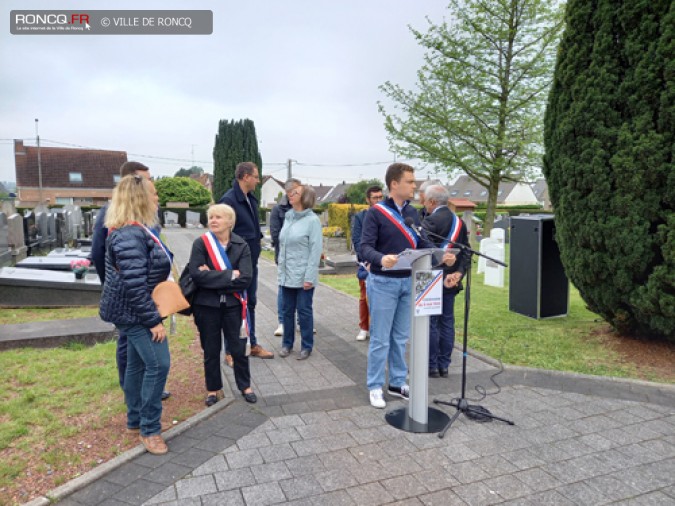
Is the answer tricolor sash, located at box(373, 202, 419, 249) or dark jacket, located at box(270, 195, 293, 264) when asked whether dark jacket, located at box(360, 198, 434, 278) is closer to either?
tricolor sash, located at box(373, 202, 419, 249)

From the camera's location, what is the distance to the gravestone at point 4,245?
32.4ft

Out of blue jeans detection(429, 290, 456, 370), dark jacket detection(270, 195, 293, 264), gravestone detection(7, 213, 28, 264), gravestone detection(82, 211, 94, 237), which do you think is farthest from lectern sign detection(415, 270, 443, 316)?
gravestone detection(82, 211, 94, 237)

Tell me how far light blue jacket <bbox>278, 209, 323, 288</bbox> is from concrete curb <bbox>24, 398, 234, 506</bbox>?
186 cm

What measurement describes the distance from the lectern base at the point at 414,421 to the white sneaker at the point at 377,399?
4.6 inches

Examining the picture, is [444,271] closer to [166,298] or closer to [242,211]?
[242,211]

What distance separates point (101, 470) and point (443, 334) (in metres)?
3.24

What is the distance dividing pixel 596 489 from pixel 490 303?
6.19 meters

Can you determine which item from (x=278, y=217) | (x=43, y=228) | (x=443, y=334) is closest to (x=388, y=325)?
(x=443, y=334)

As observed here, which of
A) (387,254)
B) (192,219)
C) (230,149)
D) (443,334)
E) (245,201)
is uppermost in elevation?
(230,149)

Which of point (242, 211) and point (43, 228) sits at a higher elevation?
point (242, 211)

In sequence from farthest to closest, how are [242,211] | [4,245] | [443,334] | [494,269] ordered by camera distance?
[494,269] < [4,245] < [242,211] < [443,334]

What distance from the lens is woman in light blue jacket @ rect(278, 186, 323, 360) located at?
5.43 metres

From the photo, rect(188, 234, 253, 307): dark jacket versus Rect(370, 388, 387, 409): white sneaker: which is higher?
Rect(188, 234, 253, 307): dark jacket

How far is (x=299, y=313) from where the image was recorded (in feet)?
18.3
